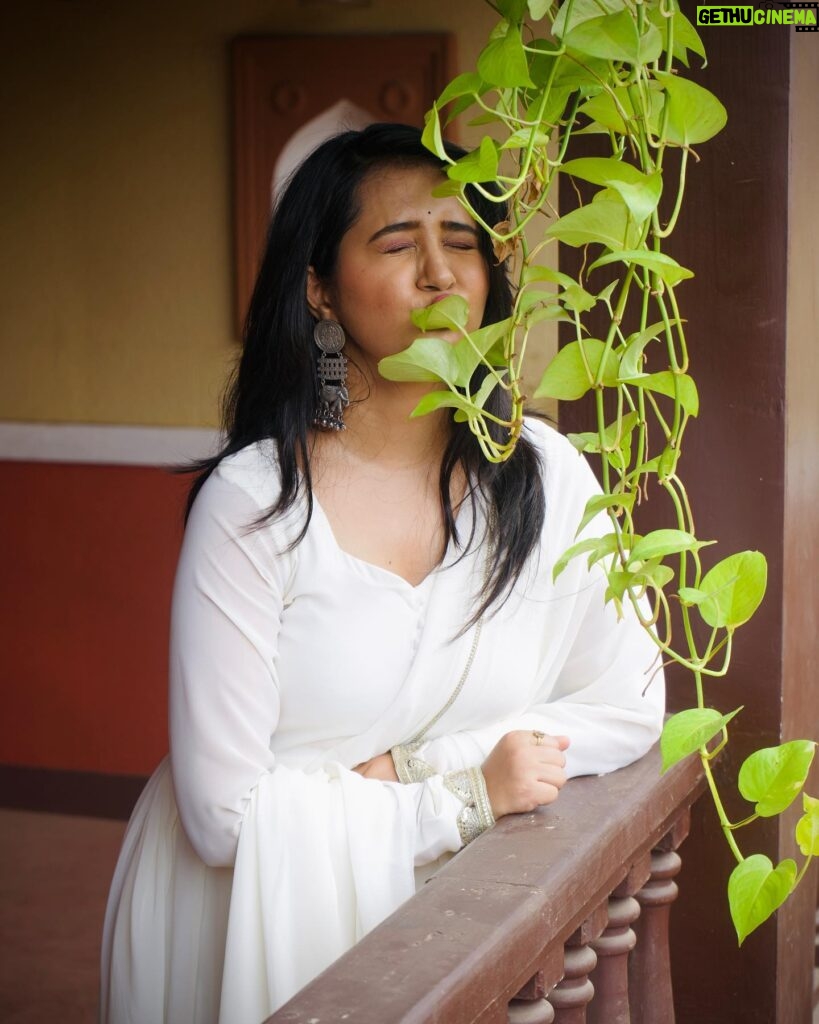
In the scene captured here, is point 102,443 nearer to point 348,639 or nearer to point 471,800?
point 348,639

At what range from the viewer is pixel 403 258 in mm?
1837

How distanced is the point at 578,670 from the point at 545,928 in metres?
0.61

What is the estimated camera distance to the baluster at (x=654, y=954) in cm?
194

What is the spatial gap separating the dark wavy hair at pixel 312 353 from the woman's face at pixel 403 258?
0.02 metres

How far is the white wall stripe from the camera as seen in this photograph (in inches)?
195

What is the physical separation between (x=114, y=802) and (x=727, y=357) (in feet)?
12.4

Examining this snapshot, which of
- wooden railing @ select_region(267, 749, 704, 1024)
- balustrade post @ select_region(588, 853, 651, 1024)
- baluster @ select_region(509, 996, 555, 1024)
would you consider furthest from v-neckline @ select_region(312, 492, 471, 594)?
baluster @ select_region(509, 996, 555, 1024)

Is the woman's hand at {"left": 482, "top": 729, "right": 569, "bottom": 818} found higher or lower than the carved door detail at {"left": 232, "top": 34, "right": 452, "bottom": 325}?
lower

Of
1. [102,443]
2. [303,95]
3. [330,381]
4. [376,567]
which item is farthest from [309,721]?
[102,443]

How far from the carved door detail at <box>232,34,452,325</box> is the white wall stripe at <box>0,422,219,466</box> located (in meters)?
0.57

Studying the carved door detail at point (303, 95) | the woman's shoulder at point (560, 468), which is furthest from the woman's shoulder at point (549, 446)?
the carved door detail at point (303, 95)

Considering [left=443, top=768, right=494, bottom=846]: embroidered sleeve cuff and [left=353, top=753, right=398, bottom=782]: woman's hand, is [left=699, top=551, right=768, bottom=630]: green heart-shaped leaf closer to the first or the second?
[left=443, top=768, right=494, bottom=846]: embroidered sleeve cuff

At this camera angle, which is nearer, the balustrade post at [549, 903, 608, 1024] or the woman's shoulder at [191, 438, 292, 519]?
the balustrade post at [549, 903, 608, 1024]

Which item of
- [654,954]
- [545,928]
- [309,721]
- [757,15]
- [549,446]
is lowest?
[654,954]
